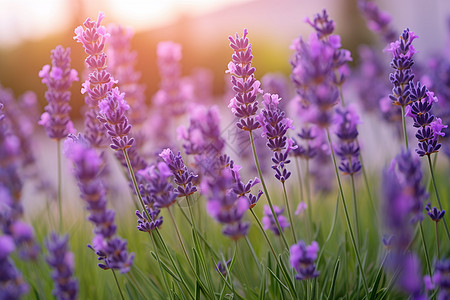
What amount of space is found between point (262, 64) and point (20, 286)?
13.8 m

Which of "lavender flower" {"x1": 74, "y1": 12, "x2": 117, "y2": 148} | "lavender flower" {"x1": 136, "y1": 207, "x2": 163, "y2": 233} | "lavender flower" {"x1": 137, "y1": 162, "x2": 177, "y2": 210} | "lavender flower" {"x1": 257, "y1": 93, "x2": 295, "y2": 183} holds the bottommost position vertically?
"lavender flower" {"x1": 136, "y1": 207, "x2": 163, "y2": 233}

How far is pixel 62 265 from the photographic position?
1.23 metres

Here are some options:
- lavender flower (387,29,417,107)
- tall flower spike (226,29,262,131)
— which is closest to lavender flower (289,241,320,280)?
tall flower spike (226,29,262,131)

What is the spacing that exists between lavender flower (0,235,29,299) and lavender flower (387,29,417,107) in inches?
47.8

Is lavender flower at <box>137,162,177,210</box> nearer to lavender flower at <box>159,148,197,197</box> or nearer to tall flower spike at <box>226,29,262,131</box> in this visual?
lavender flower at <box>159,148,197,197</box>

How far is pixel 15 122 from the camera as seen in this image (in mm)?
2791

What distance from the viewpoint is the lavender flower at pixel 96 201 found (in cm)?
112

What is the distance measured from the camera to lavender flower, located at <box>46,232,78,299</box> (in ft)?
3.99

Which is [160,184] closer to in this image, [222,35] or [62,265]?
[62,265]

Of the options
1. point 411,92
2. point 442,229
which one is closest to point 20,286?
point 411,92

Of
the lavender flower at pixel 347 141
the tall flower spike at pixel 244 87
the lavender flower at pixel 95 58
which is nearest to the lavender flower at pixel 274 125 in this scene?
the tall flower spike at pixel 244 87

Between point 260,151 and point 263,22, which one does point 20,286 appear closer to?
point 260,151

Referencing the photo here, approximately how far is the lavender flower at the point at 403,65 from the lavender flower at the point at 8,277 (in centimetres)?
122

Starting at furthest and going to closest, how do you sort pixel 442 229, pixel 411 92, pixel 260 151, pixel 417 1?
pixel 417 1
pixel 260 151
pixel 442 229
pixel 411 92
